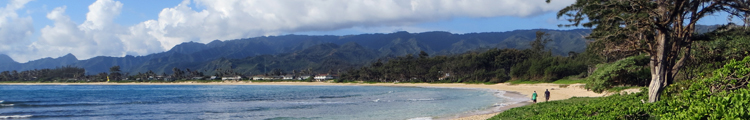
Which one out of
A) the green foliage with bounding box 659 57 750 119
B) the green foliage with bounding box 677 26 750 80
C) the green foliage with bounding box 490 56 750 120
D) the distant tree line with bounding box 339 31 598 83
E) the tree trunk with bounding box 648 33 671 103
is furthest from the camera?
the distant tree line with bounding box 339 31 598 83

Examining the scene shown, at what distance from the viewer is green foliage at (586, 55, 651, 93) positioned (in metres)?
24.1

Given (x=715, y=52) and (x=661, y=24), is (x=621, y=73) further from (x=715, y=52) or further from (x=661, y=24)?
(x=661, y=24)

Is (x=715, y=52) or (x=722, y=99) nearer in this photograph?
(x=722, y=99)

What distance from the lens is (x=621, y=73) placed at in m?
25.1

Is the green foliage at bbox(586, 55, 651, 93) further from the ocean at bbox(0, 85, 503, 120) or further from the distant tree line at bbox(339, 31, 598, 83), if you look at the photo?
the distant tree line at bbox(339, 31, 598, 83)

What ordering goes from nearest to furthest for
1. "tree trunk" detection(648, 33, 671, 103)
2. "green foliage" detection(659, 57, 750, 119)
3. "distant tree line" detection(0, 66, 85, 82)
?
"green foliage" detection(659, 57, 750, 119), "tree trunk" detection(648, 33, 671, 103), "distant tree line" detection(0, 66, 85, 82)

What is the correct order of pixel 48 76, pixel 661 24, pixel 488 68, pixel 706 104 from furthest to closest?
1. pixel 48 76
2. pixel 488 68
3. pixel 661 24
4. pixel 706 104

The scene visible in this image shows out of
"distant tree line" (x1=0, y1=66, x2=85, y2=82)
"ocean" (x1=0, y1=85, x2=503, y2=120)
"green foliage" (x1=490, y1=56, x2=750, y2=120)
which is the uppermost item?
"distant tree line" (x1=0, y1=66, x2=85, y2=82)

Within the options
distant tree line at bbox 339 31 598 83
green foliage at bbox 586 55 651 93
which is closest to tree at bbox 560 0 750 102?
green foliage at bbox 586 55 651 93

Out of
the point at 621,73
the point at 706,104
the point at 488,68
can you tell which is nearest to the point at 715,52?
the point at 621,73

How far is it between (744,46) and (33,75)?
21769 cm

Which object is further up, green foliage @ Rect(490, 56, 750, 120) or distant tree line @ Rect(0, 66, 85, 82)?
distant tree line @ Rect(0, 66, 85, 82)

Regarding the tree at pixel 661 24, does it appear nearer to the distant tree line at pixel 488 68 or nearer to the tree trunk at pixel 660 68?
the tree trunk at pixel 660 68

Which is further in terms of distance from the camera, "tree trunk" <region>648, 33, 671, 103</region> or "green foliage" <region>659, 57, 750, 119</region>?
"tree trunk" <region>648, 33, 671, 103</region>
